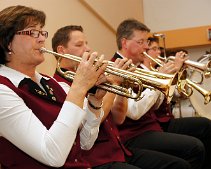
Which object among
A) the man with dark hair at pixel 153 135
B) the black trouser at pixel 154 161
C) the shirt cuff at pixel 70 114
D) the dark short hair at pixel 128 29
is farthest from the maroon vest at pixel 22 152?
the dark short hair at pixel 128 29

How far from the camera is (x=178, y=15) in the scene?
459cm

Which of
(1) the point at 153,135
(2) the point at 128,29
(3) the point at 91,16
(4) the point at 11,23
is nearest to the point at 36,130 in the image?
(4) the point at 11,23

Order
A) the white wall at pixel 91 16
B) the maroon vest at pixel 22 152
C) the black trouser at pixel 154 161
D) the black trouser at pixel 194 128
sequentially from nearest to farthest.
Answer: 1. the maroon vest at pixel 22 152
2. the black trouser at pixel 154 161
3. the white wall at pixel 91 16
4. the black trouser at pixel 194 128

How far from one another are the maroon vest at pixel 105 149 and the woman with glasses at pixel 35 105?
0.11 m

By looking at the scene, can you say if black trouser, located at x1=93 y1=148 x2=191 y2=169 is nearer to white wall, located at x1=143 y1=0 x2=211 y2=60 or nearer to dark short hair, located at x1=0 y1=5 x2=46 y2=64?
dark short hair, located at x1=0 y1=5 x2=46 y2=64

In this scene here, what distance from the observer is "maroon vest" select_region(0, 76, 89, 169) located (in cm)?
129

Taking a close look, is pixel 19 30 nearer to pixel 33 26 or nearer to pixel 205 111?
pixel 33 26

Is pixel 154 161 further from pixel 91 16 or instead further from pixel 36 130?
pixel 91 16

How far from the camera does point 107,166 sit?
164cm

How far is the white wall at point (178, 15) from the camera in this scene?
446 centimetres

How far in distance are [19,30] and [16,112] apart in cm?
39

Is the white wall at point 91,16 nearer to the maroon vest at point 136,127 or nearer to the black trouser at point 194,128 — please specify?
the maroon vest at point 136,127

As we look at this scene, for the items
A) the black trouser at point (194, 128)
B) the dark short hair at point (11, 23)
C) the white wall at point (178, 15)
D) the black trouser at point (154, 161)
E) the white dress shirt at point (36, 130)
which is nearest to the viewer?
the white dress shirt at point (36, 130)

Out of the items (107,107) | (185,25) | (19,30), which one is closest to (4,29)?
(19,30)
